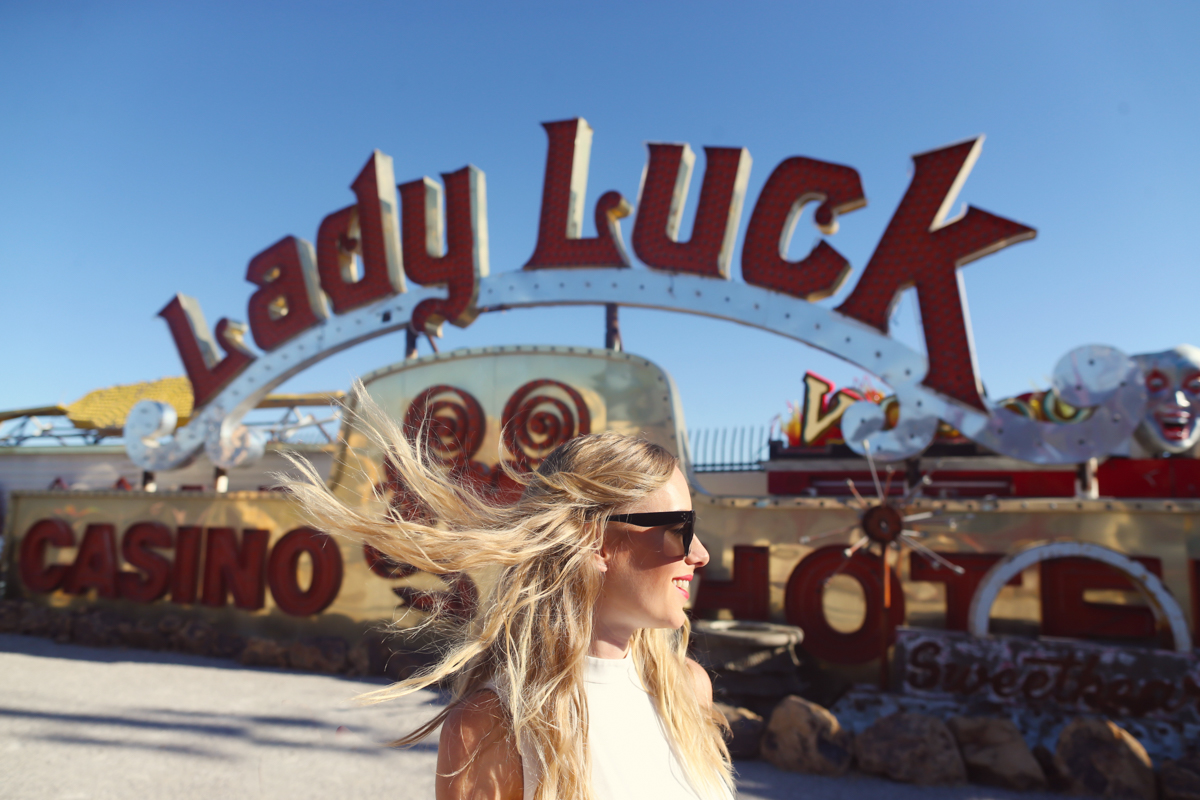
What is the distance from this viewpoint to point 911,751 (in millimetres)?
4148

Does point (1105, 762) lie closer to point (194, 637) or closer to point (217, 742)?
point (217, 742)

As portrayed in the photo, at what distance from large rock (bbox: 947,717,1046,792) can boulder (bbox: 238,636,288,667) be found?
6.15m

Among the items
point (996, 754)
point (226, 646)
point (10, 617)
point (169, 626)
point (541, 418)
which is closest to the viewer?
point (996, 754)

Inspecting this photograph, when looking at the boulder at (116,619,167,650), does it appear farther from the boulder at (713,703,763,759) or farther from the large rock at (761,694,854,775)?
the large rock at (761,694,854,775)

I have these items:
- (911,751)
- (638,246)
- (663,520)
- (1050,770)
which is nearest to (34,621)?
(638,246)

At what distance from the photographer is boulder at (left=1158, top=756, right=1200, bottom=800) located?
3705 mm

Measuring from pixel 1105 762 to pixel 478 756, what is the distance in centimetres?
435

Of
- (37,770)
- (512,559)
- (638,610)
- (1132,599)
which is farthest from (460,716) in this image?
(1132,599)

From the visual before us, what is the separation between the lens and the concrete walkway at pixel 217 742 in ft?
12.9

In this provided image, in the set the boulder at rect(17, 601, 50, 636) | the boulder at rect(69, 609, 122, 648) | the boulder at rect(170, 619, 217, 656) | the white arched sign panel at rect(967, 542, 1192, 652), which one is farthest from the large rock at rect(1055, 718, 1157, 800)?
the boulder at rect(17, 601, 50, 636)

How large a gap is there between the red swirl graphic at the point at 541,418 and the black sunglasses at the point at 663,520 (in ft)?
16.9

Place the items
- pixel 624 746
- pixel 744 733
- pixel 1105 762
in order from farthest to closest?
pixel 744 733, pixel 1105 762, pixel 624 746

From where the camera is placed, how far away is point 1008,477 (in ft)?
23.7

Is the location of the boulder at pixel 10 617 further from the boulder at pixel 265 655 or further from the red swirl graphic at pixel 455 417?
the red swirl graphic at pixel 455 417
